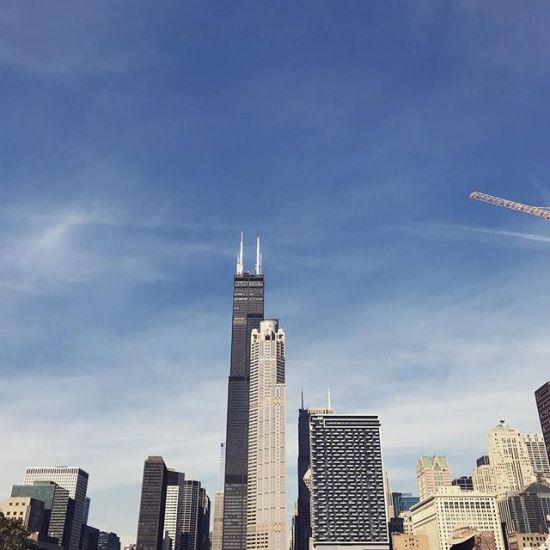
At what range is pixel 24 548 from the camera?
118m
